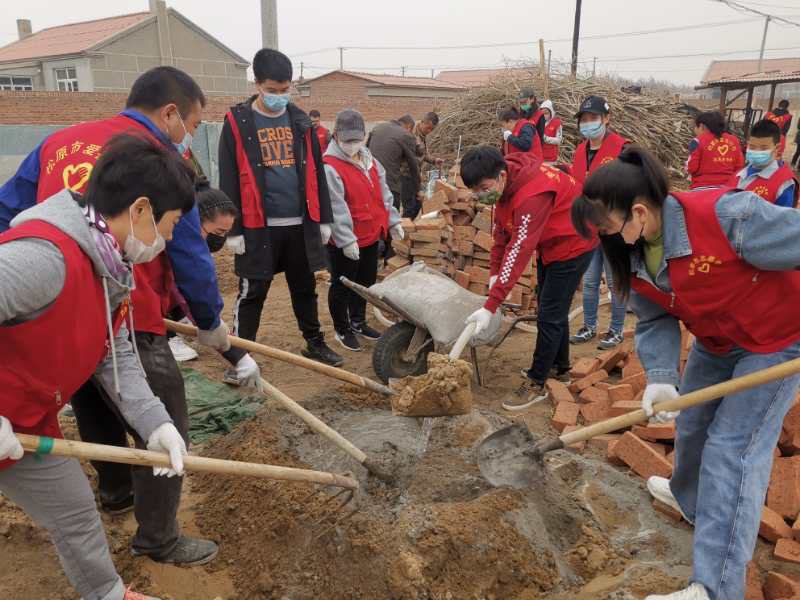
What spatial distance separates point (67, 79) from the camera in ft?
72.0

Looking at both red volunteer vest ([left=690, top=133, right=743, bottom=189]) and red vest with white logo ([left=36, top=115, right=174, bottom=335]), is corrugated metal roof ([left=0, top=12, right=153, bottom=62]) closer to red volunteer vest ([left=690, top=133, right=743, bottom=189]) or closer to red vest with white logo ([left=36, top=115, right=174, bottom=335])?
red volunteer vest ([left=690, top=133, right=743, bottom=189])

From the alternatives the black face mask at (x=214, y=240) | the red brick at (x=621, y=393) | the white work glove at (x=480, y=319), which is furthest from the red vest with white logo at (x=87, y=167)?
the red brick at (x=621, y=393)

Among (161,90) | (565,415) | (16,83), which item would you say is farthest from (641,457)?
(16,83)

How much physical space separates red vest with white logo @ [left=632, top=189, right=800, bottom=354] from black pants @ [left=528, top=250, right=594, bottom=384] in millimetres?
1810

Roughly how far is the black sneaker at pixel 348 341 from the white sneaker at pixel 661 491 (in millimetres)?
2786

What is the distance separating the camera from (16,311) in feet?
4.80

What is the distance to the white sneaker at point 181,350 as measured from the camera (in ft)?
15.8

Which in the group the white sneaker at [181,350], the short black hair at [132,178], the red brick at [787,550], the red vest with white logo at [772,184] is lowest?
the white sneaker at [181,350]

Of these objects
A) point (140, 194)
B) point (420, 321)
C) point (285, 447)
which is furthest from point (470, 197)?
point (140, 194)

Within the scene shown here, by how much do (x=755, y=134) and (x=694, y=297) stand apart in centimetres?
350

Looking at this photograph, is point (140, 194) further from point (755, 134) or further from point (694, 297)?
point (755, 134)

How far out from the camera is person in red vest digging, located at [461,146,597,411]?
3.68 m

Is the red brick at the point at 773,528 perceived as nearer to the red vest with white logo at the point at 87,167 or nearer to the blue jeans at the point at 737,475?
the blue jeans at the point at 737,475

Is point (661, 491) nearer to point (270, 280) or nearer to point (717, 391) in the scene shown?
point (717, 391)
